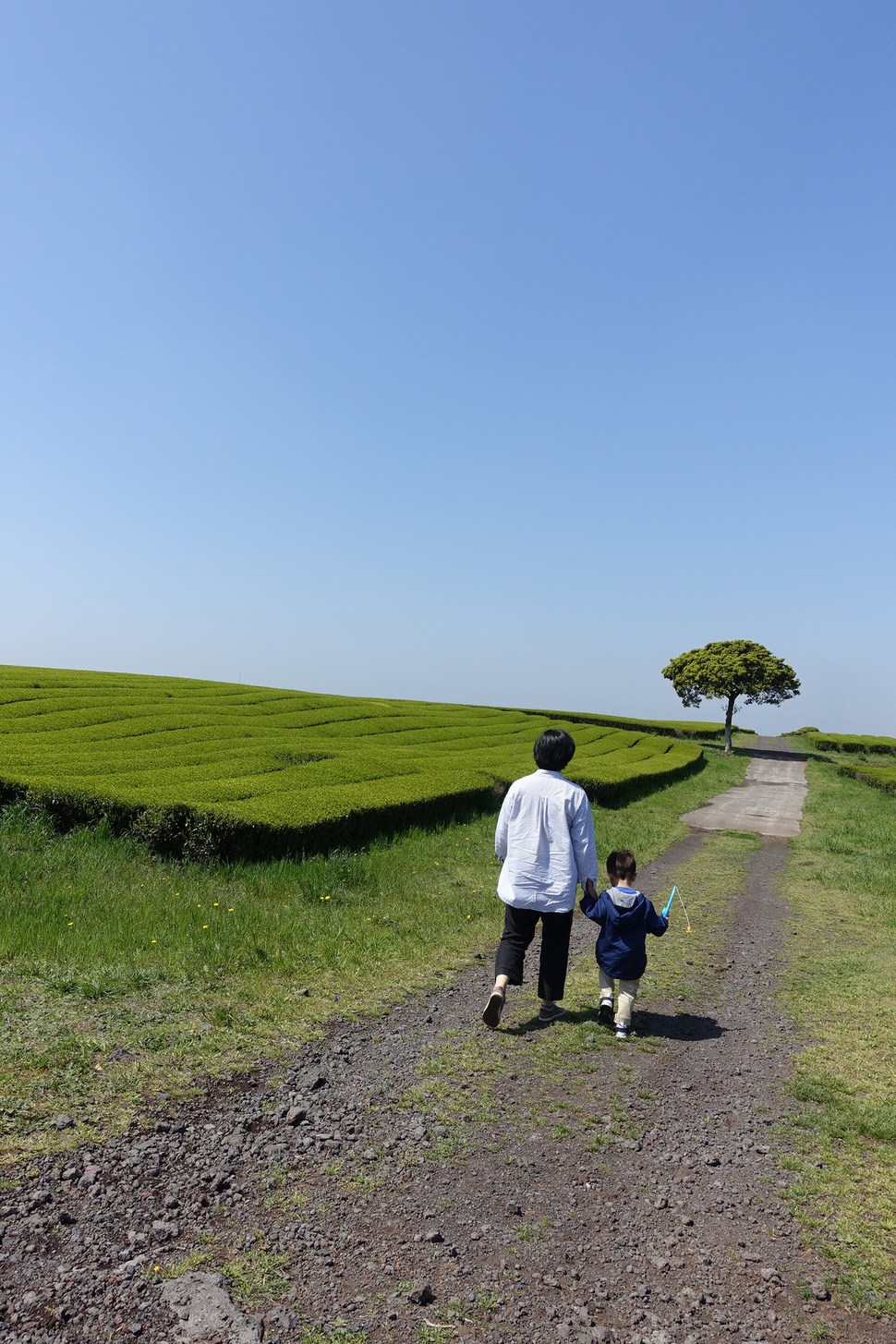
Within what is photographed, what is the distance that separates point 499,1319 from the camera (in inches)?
112

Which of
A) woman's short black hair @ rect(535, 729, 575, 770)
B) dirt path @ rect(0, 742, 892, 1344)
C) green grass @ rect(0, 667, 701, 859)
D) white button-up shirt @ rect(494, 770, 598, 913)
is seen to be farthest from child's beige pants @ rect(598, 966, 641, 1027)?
green grass @ rect(0, 667, 701, 859)

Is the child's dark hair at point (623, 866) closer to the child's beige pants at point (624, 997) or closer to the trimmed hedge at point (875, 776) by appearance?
the child's beige pants at point (624, 997)

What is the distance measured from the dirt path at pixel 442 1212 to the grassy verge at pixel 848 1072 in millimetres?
180

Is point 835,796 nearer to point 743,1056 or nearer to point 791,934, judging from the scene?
point 791,934

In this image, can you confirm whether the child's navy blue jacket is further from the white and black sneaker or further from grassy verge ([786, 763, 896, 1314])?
grassy verge ([786, 763, 896, 1314])

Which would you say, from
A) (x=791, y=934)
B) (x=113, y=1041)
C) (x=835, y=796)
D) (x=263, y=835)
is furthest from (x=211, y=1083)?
(x=835, y=796)

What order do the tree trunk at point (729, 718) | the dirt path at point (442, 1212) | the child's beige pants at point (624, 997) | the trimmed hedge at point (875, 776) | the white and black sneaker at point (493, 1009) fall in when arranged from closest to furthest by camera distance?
the dirt path at point (442, 1212)
the white and black sneaker at point (493, 1009)
the child's beige pants at point (624, 997)
the trimmed hedge at point (875, 776)
the tree trunk at point (729, 718)

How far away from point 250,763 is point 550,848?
1088 cm

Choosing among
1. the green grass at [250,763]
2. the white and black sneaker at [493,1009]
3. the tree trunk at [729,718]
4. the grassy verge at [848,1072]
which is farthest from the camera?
the tree trunk at [729,718]

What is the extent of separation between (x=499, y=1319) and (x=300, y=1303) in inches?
29.1

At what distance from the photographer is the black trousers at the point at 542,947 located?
5.84m

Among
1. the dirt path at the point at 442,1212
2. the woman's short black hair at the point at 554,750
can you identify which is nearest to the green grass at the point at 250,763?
the woman's short black hair at the point at 554,750

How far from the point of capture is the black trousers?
5836 millimetres

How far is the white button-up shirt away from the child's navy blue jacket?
0.71 ft
